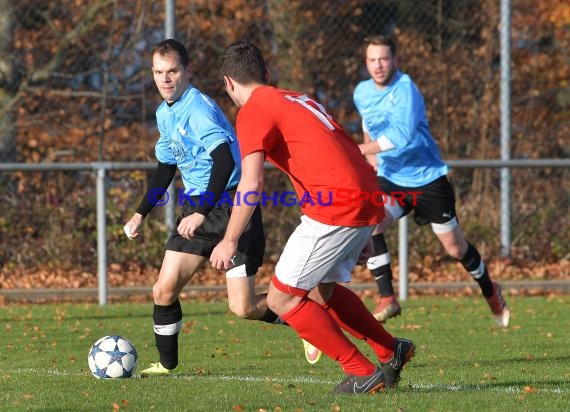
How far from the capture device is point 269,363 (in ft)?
25.2

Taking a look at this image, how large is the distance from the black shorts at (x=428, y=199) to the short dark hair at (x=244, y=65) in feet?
12.6

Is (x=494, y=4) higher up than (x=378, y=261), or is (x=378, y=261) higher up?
(x=494, y=4)

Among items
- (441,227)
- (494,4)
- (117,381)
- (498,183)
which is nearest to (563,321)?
(441,227)

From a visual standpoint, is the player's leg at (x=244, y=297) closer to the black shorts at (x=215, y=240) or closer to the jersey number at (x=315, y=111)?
the black shorts at (x=215, y=240)

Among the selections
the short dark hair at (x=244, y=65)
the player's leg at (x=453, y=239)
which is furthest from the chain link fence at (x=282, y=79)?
the short dark hair at (x=244, y=65)

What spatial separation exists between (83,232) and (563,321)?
5423 mm

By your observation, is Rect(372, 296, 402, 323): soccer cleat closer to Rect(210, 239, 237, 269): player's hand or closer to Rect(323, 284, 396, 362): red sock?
Rect(323, 284, 396, 362): red sock

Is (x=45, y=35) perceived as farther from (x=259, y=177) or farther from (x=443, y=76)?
(x=259, y=177)

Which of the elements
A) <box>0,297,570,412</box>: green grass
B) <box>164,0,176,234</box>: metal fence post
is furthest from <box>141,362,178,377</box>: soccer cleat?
<box>164,0,176,234</box>: metal fence post

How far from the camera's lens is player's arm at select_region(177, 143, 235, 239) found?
6406 millimetres

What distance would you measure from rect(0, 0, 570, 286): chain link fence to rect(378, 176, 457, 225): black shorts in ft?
12.9

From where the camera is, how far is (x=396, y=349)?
6.16 meters

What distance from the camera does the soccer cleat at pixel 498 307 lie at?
9.45 m

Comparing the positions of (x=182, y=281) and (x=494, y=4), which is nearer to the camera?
(x=182, y=281)
